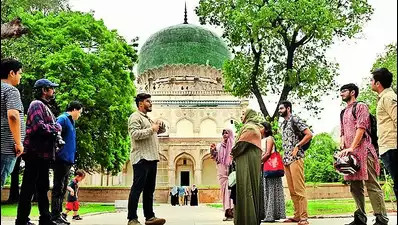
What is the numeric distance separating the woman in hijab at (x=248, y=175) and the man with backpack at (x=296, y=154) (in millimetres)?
1286

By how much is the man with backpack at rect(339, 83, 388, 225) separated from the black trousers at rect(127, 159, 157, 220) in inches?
97.6

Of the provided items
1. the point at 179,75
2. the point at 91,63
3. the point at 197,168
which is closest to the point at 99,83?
the point at 91,63

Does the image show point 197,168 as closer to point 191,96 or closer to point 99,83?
point 191,96

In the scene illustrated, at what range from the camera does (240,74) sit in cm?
1455

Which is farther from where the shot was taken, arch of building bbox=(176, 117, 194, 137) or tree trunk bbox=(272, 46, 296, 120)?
arch of building bbox=(176, 117, 194, 137)

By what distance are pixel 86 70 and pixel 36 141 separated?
44.5 feet

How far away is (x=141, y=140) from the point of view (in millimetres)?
6504

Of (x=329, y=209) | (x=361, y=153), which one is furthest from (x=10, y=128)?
(x=329, y=209)

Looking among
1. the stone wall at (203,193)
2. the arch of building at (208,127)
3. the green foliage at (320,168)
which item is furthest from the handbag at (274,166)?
the arch of building at (208,127)

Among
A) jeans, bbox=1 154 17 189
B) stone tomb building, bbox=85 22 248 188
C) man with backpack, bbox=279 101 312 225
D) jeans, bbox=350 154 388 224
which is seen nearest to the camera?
jeans, bbox=1 154 17 189

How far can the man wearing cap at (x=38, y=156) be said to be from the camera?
5.48 metres

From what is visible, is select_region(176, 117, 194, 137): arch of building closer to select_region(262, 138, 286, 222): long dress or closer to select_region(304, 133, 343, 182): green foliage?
select_region(304, 133, 343, 182): green foliage

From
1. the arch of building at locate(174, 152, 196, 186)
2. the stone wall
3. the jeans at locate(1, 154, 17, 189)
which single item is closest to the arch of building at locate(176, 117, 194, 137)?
the arch of building at locate(174, 152, 196, 186)

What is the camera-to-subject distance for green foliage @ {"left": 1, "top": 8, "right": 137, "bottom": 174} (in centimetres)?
1816
